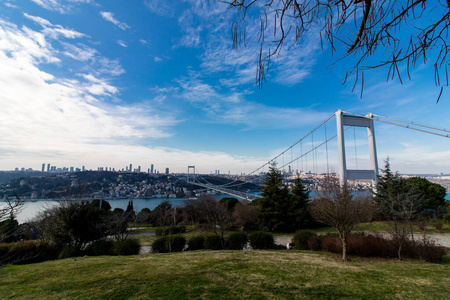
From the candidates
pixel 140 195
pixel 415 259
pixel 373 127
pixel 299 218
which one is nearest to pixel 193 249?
pixel 415 259

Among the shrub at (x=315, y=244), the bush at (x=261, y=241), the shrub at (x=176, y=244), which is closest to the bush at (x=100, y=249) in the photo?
the shrub at (x=176, y=244)

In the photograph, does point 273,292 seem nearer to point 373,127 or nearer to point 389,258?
point 389,258

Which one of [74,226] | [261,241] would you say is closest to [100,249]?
[74,226]

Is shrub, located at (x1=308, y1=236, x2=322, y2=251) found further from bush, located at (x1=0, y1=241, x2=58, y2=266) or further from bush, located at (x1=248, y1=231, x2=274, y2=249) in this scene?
bush, located at (x1=0, y1=241, x2=58, y2=266)

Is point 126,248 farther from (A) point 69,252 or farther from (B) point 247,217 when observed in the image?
(B) point 247,217

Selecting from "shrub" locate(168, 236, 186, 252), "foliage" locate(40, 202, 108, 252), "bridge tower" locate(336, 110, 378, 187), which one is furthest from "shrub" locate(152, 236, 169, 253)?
"bridge tower" locate(336, 110, 378, 187)

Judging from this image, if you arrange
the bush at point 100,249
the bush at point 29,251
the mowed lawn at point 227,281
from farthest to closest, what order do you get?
the bush at point 100,249 → the bush at point 29,251 → the mowed lawn at point 227,281

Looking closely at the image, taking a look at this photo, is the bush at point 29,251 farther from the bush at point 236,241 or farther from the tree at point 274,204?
the tree at point 274,204
